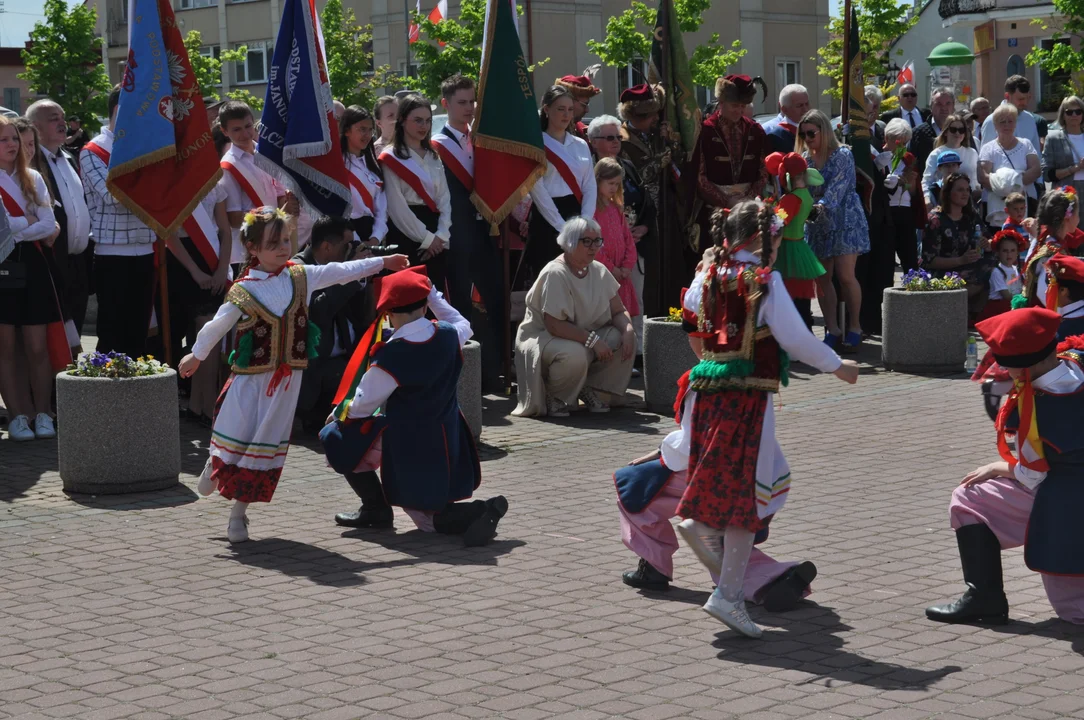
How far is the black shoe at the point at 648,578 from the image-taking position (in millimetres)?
6871

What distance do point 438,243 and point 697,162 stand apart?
9.81 feet

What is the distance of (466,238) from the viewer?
1203cm

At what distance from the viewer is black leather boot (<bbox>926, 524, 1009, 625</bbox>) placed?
6273 mm

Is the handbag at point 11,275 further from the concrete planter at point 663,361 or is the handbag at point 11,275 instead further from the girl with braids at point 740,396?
the girl with braids at point 740,396

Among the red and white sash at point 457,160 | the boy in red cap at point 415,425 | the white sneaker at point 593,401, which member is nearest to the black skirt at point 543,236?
the red and white sash at point 457,160

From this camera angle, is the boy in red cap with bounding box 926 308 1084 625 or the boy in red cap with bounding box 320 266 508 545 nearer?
the boy in red cap with bounding box 926 308 1084 625

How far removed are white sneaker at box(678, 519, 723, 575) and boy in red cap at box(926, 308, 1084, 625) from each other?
87 cm

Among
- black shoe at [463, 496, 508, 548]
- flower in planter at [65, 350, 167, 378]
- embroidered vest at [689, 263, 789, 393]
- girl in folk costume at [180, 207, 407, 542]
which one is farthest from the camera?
flower in planter at [65, 350, 167, 378]

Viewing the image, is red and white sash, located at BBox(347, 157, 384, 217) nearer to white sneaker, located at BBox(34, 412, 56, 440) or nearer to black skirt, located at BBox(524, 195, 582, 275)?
black skirt, located at BBox(524, 195, 582, 275)

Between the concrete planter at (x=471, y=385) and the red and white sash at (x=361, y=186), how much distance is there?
1.51m

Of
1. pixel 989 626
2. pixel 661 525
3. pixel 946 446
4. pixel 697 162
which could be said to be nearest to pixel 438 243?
pixel 697 162

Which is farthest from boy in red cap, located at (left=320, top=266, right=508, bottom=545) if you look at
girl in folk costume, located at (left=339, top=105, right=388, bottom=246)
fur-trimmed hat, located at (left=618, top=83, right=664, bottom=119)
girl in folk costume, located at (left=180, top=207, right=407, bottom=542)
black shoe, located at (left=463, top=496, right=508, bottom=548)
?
fur-trimmed hat, located at (left=618, top=83, right=664, bottom=119)

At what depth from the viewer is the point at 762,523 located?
6.28 metres

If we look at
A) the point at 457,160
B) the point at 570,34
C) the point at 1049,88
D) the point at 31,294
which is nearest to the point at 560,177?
the point at 457,160
